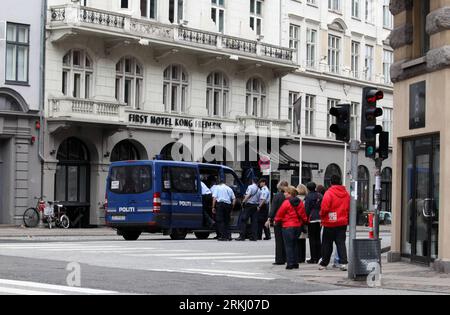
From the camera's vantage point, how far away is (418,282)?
16391 millimetres

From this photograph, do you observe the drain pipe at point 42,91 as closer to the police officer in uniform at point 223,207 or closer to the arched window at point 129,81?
the arched window at point 129,81

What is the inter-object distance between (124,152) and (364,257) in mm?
29107

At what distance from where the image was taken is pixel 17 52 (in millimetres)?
39656

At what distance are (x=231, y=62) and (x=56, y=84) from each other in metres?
11.2

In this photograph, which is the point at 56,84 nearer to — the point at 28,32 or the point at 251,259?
the point at 28,32

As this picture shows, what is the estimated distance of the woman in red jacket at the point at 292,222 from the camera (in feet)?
63.2

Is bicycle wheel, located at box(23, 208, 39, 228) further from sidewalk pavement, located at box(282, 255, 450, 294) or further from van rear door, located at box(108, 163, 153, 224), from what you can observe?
sidewalk pavement, located at box(282, 255, 450, 294)

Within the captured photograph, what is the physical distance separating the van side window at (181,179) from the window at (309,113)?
84.0 feet

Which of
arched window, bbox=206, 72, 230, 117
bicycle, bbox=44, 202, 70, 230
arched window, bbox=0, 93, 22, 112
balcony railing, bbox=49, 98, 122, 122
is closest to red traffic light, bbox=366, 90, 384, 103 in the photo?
bicycle, bbox=44, 202, 70, 230

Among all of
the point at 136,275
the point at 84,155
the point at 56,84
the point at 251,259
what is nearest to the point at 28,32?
the point at 56,84

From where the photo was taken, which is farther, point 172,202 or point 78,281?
point 172,202

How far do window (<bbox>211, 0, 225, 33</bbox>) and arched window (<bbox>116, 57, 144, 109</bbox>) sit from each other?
576cm

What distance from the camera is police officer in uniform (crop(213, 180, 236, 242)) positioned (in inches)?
1160

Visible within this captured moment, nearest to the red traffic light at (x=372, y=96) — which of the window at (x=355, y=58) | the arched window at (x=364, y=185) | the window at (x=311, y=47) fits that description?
the window at (x=311, y=47)
